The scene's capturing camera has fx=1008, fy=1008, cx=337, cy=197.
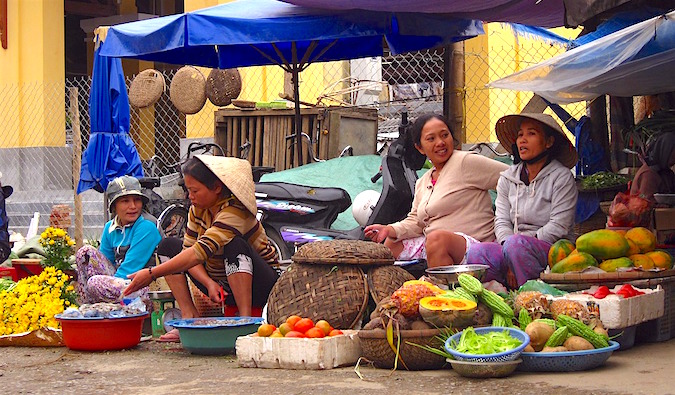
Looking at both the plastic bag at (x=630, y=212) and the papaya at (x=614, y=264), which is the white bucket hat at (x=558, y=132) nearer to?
the plastic bag at (x=630, y=212)

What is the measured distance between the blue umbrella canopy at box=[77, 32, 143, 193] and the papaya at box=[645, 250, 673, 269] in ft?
20.5

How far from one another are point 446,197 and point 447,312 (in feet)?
5.61

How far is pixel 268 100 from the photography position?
561 inches

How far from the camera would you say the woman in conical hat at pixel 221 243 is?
19.8 ft

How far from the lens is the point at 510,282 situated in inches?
230

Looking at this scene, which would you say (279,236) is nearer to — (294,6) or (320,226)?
(320,226)

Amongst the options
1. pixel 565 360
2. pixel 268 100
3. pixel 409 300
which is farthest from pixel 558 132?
pixel 268 100

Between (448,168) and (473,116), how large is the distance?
7.43 m

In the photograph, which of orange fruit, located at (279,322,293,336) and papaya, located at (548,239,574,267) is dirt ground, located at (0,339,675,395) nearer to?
orange fruit, located at (279,322,293,336)

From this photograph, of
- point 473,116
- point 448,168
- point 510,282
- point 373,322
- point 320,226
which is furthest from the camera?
point 473,116

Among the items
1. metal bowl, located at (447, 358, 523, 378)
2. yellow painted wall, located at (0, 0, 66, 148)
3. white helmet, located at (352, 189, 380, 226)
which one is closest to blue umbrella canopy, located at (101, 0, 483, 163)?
white helmet, located at (352, 189, 380, 226)

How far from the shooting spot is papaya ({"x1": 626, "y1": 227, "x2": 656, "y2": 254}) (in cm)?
566

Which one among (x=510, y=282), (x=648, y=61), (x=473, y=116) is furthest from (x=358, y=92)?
(x=510, y=282)

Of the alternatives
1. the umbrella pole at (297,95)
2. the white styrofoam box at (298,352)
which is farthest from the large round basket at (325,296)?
the umbrella pole at (297,95)
